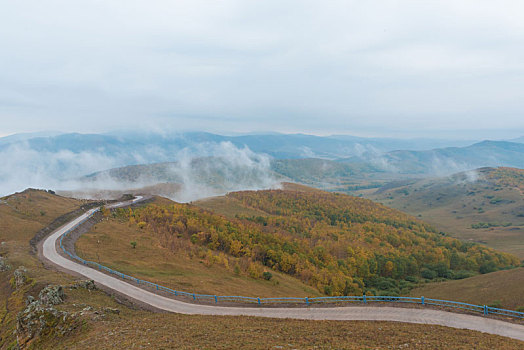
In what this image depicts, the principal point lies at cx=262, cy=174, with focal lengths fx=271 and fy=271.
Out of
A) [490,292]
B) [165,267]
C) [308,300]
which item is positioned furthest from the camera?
[490,292]

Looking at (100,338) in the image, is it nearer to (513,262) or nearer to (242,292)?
(242,292)

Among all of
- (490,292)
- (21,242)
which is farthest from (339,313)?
(21,242)

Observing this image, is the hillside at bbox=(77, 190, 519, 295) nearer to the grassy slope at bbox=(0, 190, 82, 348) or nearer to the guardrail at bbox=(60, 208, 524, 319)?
the guardrail at bbox=(60, 208, 524, 319)

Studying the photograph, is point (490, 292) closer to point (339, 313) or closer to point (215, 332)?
point (339, 313)

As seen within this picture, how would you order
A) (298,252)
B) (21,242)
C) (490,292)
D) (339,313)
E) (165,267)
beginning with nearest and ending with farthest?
(339,313) < (165,267) < (490,292) < (21,242) < (298,252)

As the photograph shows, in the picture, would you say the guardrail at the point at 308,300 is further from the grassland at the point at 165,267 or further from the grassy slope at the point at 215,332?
the grassy slope at the point at 215,332

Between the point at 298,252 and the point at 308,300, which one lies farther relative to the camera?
the point at 298,252

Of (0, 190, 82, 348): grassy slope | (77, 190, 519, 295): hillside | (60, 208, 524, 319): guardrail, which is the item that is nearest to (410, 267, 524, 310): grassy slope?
(77, 190, 519, 295): hillside

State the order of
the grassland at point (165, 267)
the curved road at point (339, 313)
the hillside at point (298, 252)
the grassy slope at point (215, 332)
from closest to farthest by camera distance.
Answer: the grassy slope at point (215, 332)
the curved road at point (339, 313)
the grassland at point (165, 267)
the hillside at point (298, 252)

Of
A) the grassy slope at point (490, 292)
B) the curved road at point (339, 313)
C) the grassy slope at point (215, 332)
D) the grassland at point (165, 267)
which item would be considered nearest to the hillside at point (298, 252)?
the grassland at point (165, 267)

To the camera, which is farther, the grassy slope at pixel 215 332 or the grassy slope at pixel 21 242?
the grassy slope at pixel 21 242
